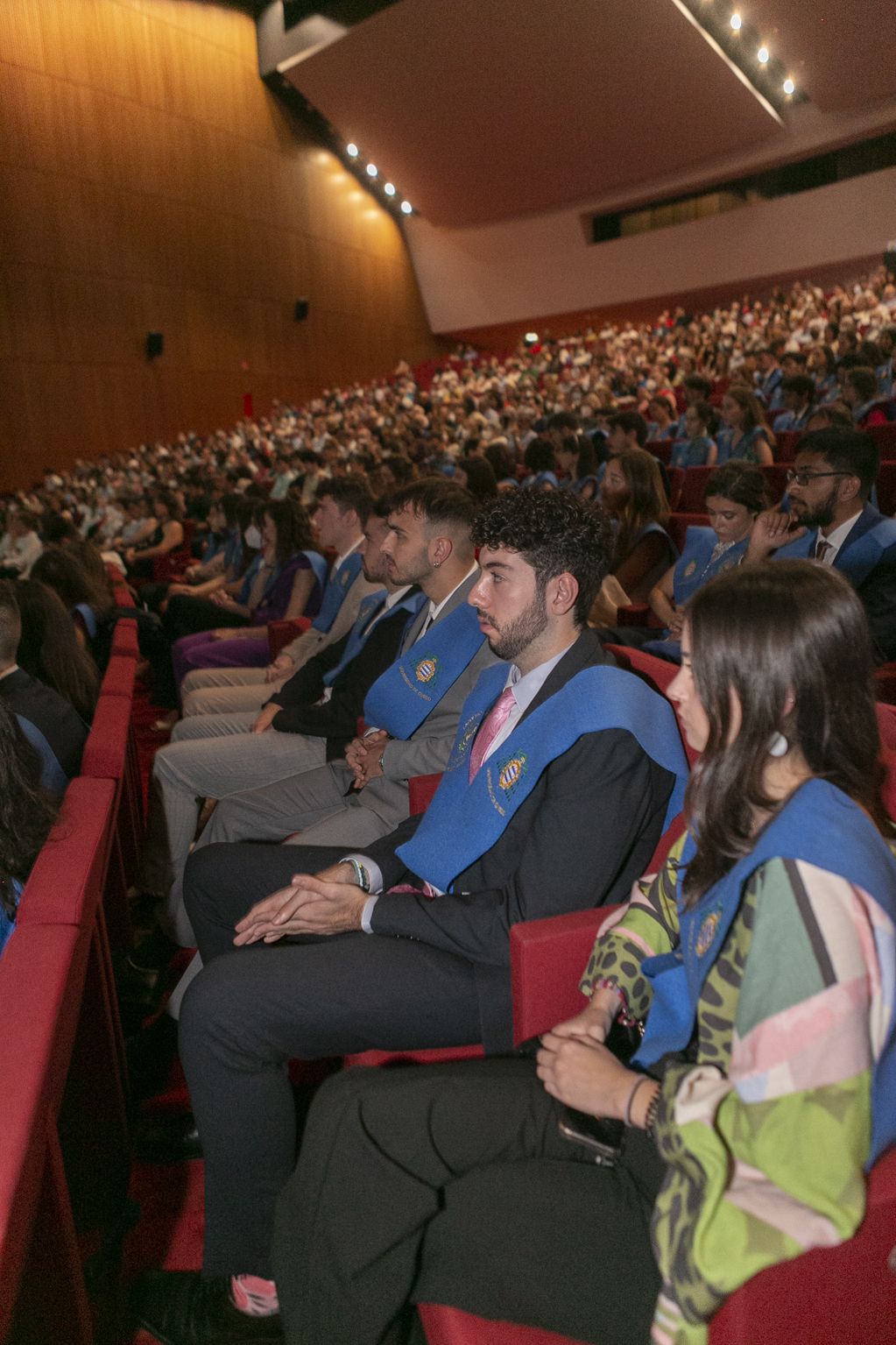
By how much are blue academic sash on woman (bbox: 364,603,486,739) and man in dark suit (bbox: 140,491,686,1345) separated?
23.5 inches

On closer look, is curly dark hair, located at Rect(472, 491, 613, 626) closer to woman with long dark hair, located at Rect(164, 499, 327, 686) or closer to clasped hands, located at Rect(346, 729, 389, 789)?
clasped hands, located at Rect(346, 729, 389, 789)

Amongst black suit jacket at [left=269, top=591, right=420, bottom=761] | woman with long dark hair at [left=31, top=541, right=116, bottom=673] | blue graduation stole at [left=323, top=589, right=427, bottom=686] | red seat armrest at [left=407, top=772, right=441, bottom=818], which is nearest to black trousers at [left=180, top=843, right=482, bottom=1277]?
red seat armrest at [left=407, top=772, right=441, bottom=818]

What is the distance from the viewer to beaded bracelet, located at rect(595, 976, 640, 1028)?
115 centimetres

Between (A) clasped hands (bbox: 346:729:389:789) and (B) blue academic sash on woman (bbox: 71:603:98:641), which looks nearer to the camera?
(A) clasped hands (bbox: 346:729:389:789)

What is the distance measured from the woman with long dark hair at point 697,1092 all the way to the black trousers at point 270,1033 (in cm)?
17

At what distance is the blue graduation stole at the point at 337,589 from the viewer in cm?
339

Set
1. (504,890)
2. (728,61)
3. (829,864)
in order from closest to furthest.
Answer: (829,864)
(504,890)
(728,61)

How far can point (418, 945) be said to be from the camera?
1404 mm

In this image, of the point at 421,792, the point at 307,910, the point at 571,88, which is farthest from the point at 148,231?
the point at 307,910

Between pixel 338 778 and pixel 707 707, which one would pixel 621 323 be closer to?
pixel 338 778

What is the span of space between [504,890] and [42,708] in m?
1.34

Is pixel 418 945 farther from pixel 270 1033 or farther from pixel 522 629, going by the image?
pixel 522 629

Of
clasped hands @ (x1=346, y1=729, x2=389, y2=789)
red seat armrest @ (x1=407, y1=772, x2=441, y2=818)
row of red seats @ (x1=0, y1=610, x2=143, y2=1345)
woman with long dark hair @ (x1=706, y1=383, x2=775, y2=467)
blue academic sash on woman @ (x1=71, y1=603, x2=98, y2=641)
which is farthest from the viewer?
woman with long dark hair @ (x1=706, y1=383, x2=775, y2=467)

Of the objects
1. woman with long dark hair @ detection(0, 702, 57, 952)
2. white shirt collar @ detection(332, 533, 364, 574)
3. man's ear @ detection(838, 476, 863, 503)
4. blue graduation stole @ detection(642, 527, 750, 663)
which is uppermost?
man's ear @ detection(838, 476, 863, 503)
